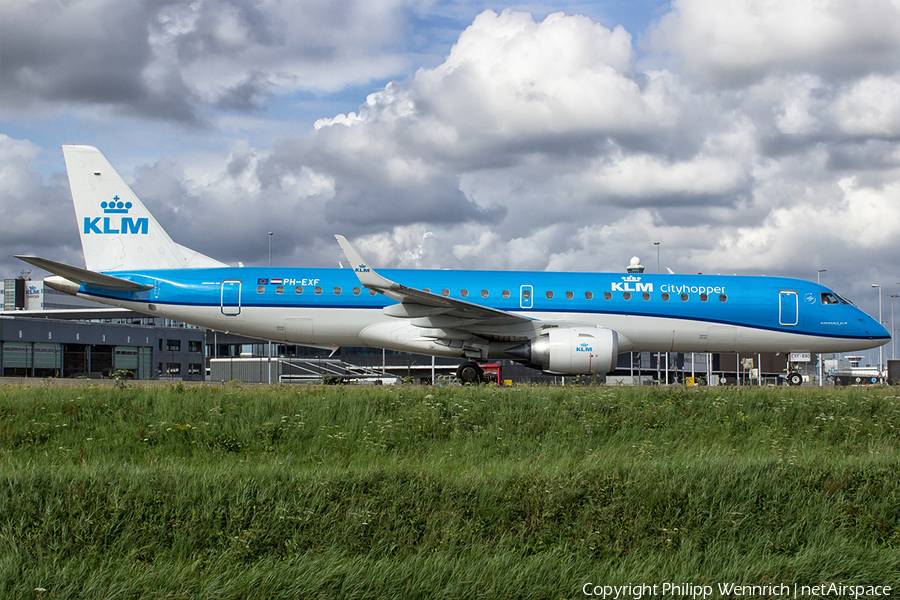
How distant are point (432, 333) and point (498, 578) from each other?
1373 cm

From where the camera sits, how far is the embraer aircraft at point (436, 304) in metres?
20.2

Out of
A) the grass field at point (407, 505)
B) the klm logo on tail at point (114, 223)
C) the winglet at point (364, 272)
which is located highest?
the klm logo on tail at point (114, 223)

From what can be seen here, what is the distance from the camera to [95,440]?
974 cm

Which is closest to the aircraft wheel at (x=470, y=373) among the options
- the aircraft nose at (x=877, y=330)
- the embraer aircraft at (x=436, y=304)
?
the embraer aircraft at (x=436, y=304)

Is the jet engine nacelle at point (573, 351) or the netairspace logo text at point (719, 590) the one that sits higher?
the jet engine nacelle at point (573, 351)

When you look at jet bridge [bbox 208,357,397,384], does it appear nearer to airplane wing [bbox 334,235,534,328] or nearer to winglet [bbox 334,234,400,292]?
airplane wing [bbox 334,235,534,328]

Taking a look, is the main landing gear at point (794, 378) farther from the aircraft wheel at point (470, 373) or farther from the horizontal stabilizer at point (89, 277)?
the horizontal stabilizer at point (89, 277)

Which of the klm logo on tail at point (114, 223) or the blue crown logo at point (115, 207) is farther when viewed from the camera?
the blue crown logo at point (115, 207)

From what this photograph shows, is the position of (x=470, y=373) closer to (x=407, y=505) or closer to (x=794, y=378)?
(x=794, y=378)

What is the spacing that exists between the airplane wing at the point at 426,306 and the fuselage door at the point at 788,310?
25.7 feet

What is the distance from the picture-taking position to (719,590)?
6.79 meters

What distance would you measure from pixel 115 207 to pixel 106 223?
1.81 ft

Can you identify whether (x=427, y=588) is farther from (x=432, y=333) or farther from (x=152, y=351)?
(x=152, y=351)

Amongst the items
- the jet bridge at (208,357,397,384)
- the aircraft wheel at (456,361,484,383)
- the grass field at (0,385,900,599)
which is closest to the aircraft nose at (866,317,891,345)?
the aircraft wheel at (456,361,484,383)
